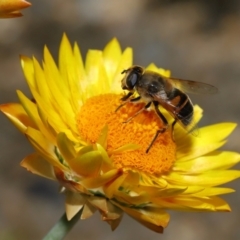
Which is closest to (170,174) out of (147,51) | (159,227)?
(159,227)

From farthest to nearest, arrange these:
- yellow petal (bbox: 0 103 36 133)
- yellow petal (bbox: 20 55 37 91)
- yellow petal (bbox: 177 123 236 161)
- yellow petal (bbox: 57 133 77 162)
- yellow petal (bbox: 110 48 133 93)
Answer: yellow petal (bbox: 110 48 133 93), yellow petal (bbox: 177 123 236 161), yellow petal (bbox: 20 55 37 91), yellow petal (bbox: 0 103 36 133), yellow petal (bbox: 57 133 77 162)

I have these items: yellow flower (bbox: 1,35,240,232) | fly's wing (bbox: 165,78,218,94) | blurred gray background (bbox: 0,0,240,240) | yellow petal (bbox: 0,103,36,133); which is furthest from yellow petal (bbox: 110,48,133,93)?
blurred gray background (bbox: 0,0,240,240)

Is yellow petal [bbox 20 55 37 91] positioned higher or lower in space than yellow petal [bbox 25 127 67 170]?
higher

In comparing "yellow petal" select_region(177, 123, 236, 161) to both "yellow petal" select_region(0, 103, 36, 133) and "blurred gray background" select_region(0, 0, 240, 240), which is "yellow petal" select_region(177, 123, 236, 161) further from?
"blurred gray background" select_region(0, 0, 240, 240)

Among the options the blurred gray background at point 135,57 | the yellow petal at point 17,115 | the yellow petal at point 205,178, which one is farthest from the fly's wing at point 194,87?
the blurred gray background at point 135,57

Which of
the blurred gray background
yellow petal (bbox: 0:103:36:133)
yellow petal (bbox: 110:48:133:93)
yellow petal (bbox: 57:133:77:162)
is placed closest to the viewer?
yellow petal (bbox: 57:133:77:162)

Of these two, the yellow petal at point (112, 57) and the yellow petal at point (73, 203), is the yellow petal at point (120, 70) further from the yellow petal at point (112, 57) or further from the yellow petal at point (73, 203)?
the yellow petal at point (73, 203)

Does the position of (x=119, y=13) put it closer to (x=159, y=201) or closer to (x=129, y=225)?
(x=129, y=225)

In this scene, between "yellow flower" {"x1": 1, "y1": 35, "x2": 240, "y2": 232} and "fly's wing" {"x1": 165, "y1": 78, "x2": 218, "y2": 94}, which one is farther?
"fly's wing" {"x1": 165, "y1": 78, "x2": 218, "y2": 94}
